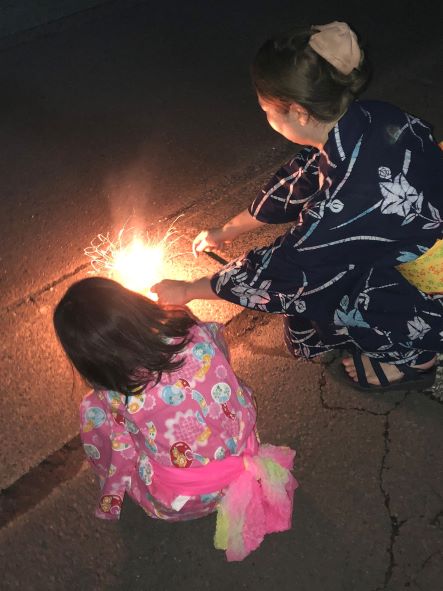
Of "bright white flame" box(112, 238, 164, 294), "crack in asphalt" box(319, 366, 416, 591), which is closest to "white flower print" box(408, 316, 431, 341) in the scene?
"crack in asphalt" box(319, 366, 416, 591)

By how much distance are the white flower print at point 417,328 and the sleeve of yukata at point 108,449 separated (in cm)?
111

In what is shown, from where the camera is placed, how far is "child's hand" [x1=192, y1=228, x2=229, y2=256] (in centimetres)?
281

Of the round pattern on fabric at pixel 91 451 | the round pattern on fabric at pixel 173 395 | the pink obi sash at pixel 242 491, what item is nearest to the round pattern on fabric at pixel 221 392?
the round pattern on fabric at pixel 173 395

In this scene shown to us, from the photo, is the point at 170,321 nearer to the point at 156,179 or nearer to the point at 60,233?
the point at 60,233

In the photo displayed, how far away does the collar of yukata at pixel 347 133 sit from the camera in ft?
6.39

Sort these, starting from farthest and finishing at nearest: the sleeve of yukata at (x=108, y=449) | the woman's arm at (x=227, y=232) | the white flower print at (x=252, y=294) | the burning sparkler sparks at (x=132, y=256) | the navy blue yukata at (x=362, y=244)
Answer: the burning sparkler sparks at (x=132, y=256), the woman's arm at (x=227, y=232), the white flower print at (x=252, y=294), the sleeve of yukata at (x=108, y=449), the navy blue yukata at (x=362, y=244)

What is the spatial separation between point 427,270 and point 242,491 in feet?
3.36

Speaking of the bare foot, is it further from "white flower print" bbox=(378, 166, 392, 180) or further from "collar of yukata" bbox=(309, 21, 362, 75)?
"collar of yukata" bbox=(309, 21, 362, 75)

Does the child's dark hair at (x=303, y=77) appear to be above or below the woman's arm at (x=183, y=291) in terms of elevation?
above

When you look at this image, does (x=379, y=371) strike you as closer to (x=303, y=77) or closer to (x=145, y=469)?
(x=145, y=469)

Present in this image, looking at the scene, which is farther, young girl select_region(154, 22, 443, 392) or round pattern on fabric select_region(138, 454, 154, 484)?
round pattern on fabric select_region(138, 454, 154, 484)

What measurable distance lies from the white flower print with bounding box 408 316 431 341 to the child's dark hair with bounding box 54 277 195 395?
0.93 m

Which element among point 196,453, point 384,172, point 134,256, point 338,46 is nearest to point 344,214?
point 384,172

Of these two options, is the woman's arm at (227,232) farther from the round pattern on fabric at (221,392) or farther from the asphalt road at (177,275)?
the round pattern on fabric at (221,392)
